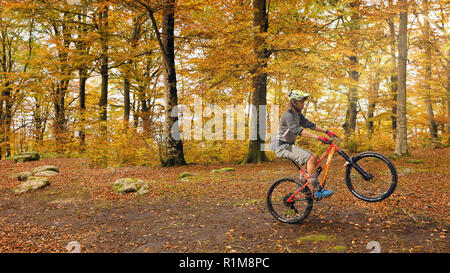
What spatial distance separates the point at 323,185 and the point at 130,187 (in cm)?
593

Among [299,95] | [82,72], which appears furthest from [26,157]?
[299,95]

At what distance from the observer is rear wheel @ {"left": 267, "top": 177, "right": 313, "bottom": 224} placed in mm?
5125

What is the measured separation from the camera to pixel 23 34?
76.0 ft

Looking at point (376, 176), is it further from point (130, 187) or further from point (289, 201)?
point (130, 187)

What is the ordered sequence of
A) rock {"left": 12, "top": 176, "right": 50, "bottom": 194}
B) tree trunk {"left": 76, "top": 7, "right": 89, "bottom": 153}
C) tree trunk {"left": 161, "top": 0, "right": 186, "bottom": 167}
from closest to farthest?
rock {"left": 12, "top": 176, "right": 50, "bottom": 194}, tree trunk {"left": 161, "top": 0, "right": 186, "bottom": 167}, tree trunk {"left": 76, "top": 7, "right": 89, "bottom": 153}

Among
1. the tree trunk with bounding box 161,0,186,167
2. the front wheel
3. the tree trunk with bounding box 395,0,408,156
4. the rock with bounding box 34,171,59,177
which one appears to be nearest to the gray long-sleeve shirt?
the front wheel

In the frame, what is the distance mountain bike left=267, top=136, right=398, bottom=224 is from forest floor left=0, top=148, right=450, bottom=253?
290mm

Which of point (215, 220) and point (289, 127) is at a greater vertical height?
point (289, 127)

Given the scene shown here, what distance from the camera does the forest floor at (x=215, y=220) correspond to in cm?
443

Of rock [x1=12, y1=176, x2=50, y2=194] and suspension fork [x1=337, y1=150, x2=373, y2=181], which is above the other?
suspension fork [x1=337, y1=150, x2=373, y2=181]

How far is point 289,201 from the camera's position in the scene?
529 cm

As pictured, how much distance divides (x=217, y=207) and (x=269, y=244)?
253 centimetres

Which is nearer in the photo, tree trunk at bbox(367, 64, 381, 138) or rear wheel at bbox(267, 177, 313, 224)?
rear wheel at bbox(267, 177, 313, 224)

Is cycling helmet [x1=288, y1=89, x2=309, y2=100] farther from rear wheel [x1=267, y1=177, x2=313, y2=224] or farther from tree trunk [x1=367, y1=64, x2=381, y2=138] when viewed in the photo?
tree trunk [x1=367, y1=64, x2=381, y2=138]
